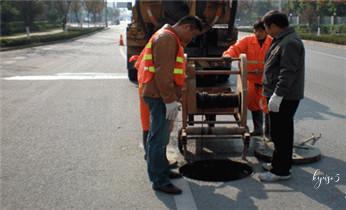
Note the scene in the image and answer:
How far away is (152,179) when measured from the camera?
4.78 metres

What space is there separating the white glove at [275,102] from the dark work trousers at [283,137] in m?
0.13

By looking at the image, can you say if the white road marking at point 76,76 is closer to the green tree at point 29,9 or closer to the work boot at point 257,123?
the work boot at point 257,123

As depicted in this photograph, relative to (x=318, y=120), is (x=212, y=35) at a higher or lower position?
higher

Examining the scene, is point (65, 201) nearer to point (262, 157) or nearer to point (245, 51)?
point (262, 157)

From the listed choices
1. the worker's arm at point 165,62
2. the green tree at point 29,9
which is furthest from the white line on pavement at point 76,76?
the green tree at point 29,9

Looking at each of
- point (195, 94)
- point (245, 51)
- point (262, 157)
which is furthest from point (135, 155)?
point (245, 51)

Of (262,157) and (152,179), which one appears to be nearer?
(152,179)

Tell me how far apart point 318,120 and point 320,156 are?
229cm

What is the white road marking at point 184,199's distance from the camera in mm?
4324

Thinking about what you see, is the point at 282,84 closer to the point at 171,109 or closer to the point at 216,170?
the point at 171,109

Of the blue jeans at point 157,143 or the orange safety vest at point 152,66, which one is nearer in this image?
the orange safety vest at point 152,66

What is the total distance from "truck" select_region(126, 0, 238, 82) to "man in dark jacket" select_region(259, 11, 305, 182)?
6.81 m

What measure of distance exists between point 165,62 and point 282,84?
3.97ft

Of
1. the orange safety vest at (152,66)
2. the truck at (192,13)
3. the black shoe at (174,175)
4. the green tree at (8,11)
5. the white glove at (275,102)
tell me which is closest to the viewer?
the orange safety vest at (152,66)
